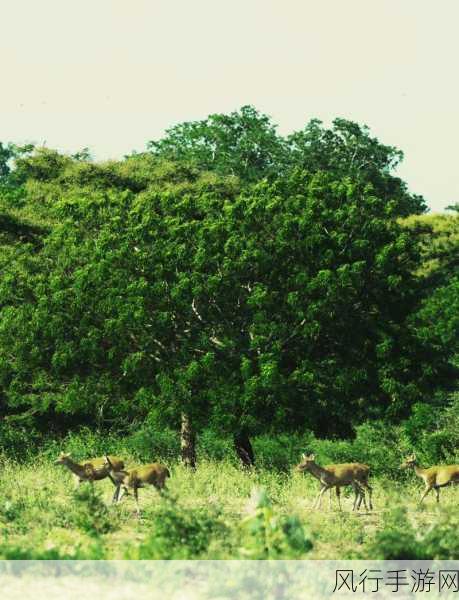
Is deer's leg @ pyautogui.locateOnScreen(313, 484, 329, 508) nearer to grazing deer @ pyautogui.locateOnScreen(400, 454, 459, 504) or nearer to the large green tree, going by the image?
grazing deer @ pyautogui.locateOnScreen(400, 454, 459, 504)

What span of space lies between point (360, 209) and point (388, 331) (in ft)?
8.98

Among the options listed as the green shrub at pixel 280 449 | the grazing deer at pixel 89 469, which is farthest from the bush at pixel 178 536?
the green shrub at pixel 280 449

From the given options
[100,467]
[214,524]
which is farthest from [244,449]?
[214,524]

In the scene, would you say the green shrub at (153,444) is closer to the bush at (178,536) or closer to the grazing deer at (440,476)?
the grazing deer at (440,476)

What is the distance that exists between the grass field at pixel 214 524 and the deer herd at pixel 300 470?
0.29 metres

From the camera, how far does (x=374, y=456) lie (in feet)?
76.6

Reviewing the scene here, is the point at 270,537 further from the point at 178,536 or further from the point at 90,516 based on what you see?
the point at 90,516

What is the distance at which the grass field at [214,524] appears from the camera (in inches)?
411

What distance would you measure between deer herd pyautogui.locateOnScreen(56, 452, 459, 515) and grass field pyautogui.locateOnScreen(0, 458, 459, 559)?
292 mm

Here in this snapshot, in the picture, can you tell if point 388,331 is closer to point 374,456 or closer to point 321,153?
point 374,456

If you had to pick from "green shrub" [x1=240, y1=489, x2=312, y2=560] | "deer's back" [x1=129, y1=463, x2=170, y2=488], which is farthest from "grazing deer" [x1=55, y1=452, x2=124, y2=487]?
"green shrub" [x1=240, y1=489, x2=312, y2=560]

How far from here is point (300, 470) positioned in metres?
→ 15.9

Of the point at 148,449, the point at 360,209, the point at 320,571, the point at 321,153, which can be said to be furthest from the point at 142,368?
the point at 321,153

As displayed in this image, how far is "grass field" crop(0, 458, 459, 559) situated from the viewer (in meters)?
10.4
